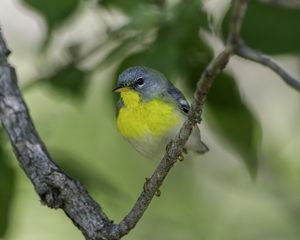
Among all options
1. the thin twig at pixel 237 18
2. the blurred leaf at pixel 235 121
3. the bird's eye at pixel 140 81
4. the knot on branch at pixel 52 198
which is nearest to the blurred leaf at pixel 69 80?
the bird's eye at pixel 140 81

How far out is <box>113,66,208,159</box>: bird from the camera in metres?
2.14

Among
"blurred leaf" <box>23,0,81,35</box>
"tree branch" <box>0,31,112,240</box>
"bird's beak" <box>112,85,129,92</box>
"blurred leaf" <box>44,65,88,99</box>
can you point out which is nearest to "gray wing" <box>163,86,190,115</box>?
"bird's beak" <box>112,85,129,92</box>

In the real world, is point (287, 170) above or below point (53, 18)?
above

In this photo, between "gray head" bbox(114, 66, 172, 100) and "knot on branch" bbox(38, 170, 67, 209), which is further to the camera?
"gray head" bbox(114, 66, 172, 100)

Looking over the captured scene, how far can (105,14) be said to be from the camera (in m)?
2.20

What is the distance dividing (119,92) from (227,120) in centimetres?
34

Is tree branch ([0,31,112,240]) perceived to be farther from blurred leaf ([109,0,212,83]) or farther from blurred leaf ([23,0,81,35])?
blurred leaf ([109,0,212,83])

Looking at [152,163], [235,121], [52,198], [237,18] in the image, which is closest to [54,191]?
[52,198]

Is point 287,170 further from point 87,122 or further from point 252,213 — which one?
point 87,122

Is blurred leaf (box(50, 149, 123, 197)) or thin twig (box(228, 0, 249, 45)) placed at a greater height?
blurred leaf (box(50, 149, 123, 197))

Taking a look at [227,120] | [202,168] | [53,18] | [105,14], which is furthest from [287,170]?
[53,18]

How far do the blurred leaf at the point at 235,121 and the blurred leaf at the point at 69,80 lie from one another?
1.20ft

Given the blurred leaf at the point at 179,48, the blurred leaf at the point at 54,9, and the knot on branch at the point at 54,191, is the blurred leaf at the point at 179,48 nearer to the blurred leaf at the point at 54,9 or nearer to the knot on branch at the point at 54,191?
the blurred leaf at the point at 54,9

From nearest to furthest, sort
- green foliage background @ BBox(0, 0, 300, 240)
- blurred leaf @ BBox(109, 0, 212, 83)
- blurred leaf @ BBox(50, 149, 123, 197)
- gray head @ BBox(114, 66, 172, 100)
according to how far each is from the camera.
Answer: blurred leaf @ BBox(109, 0, 212, 83)
green foliage background @ BBox(0, 0, 300, 240)
blurred leaf @ BBox(50, 149, 123, 197)
gray head @ BBox(114, 66, 172, 100)
